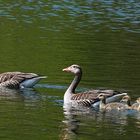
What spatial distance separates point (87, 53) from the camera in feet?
101

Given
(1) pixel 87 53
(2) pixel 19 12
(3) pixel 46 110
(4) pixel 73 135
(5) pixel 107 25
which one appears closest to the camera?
(4) pixel 73 135

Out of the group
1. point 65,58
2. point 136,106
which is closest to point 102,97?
point 136,106

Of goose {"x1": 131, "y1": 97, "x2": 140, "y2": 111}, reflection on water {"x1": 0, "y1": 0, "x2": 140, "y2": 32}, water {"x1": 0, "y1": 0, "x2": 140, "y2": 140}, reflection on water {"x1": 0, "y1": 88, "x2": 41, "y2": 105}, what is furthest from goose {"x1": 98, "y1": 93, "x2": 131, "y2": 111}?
reflection on water {"x1": 0, "y1": 0, "x2": 140, "y2": 32}

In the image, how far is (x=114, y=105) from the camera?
21.0 meters

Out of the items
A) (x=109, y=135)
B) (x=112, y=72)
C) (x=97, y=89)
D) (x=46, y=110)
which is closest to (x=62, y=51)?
(x=112, y=72)

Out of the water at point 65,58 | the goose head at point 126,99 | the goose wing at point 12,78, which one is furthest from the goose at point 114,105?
the goose wing at point 12,78

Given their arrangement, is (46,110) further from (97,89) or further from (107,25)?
(107,25)

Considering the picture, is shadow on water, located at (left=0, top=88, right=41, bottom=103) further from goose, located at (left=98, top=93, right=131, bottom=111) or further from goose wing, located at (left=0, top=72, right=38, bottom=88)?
goose, located at (left=98, top=93, right=131, bottom=111)

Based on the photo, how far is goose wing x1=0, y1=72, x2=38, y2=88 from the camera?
80.0 feet

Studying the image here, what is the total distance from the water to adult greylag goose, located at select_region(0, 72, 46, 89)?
0.37 m

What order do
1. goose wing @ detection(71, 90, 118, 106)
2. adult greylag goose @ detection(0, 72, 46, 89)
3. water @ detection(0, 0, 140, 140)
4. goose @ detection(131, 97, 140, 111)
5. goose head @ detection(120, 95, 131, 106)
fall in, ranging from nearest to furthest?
water @ detection(0, 0, 140, 140), goose @ detection(131, 97, 140, 111), goose head @ detection(120, 95, 131, 106), goose wing @ detection(71, 90, 118, 106), adult greylag goose @ detection(0, 72, 46, 89)

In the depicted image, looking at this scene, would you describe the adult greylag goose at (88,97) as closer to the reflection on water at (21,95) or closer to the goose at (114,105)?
the goose at (114,105)

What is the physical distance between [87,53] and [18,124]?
12.2 metres

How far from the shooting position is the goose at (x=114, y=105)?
20.9 meters
